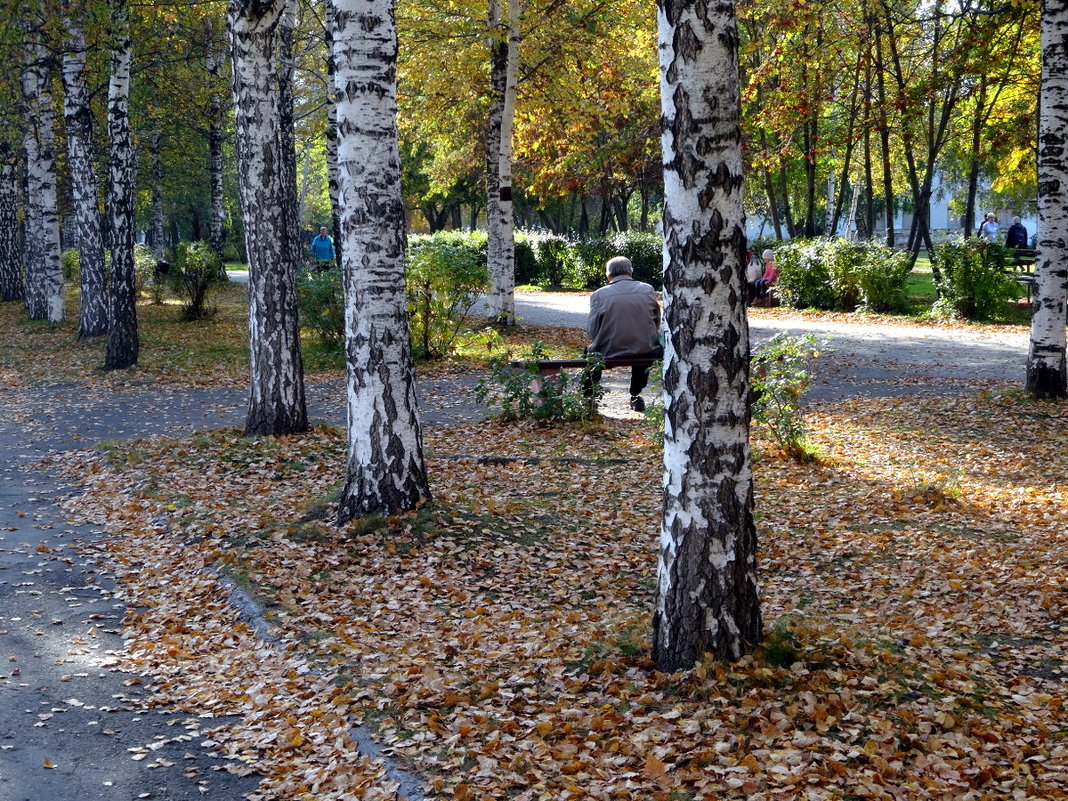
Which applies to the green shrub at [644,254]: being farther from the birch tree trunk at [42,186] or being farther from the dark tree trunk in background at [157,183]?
the birch tree trunk at [42,186]

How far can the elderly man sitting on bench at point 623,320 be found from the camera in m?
11.2

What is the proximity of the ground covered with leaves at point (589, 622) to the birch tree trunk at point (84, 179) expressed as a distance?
29.1ft

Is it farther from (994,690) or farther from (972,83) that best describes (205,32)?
(994,690)

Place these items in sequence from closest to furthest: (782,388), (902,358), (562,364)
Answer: (782,388)
(562,364)
(902,358)

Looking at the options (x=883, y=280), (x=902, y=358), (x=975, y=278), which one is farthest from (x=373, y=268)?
(x=883, y=280)

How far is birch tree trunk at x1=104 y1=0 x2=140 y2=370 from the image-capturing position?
14.6 m

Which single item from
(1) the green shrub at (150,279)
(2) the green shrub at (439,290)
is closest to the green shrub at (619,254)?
(1) the green shrub at (150,279)

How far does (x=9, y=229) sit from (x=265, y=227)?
21852 mm

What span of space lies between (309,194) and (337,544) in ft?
285

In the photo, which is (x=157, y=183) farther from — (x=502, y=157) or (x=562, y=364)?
(x=562, y=364)

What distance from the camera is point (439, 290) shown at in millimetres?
15008

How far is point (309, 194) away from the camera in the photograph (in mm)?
89812

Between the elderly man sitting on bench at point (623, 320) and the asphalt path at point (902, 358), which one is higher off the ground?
the elderly man sitting on bench at point (623, 320)

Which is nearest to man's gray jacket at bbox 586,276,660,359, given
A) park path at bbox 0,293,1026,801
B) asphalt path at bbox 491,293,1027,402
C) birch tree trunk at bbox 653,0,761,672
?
park path at bbox 0,293,1026,801
